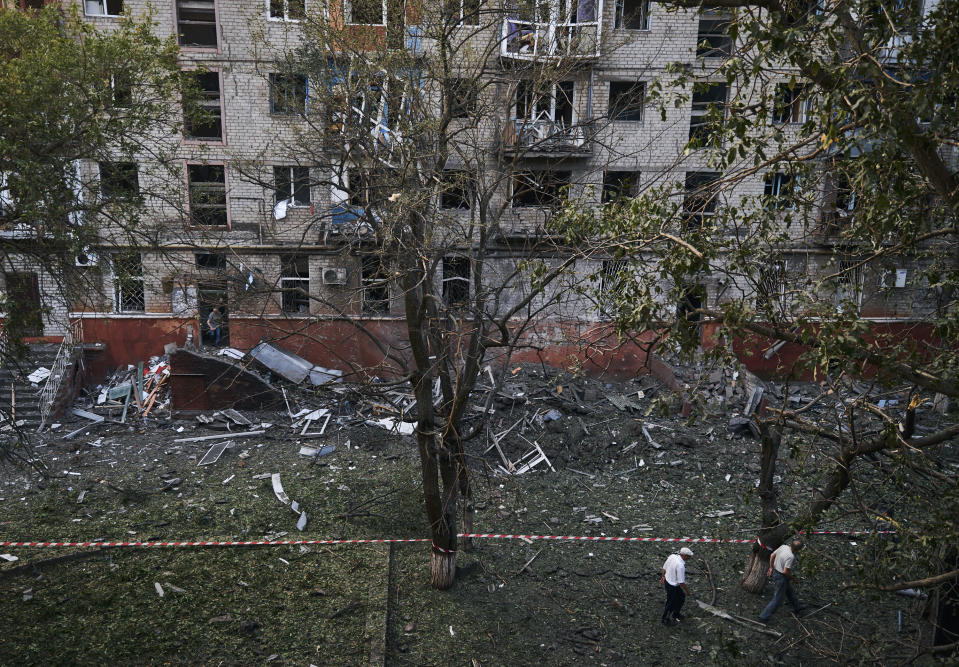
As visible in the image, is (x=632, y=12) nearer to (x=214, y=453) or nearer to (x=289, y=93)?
(x=289, y=93)

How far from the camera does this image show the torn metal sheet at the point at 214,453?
1390 centimetres

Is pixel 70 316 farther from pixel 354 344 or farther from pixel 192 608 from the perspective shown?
pixel 192 608

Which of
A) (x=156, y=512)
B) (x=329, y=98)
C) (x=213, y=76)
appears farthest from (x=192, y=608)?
(x=213, y=76)

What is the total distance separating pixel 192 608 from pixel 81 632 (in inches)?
52.5

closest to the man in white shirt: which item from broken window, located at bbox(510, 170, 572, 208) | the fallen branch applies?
the fallen branch

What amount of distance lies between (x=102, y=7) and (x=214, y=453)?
13.9 meters

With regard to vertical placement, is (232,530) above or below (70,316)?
below

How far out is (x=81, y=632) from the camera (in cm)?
841

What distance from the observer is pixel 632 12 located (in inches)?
755

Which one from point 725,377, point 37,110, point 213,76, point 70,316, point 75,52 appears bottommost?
point 725,377

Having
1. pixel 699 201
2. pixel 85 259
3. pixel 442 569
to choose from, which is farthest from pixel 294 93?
pixel 442 569

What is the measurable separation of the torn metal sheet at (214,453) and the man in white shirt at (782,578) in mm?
11048

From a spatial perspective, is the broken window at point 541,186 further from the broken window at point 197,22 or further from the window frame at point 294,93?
the broken window at point 197,22

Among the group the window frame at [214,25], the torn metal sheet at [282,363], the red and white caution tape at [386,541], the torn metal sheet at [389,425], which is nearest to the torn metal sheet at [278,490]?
the red and white caution tape at [386,541]
